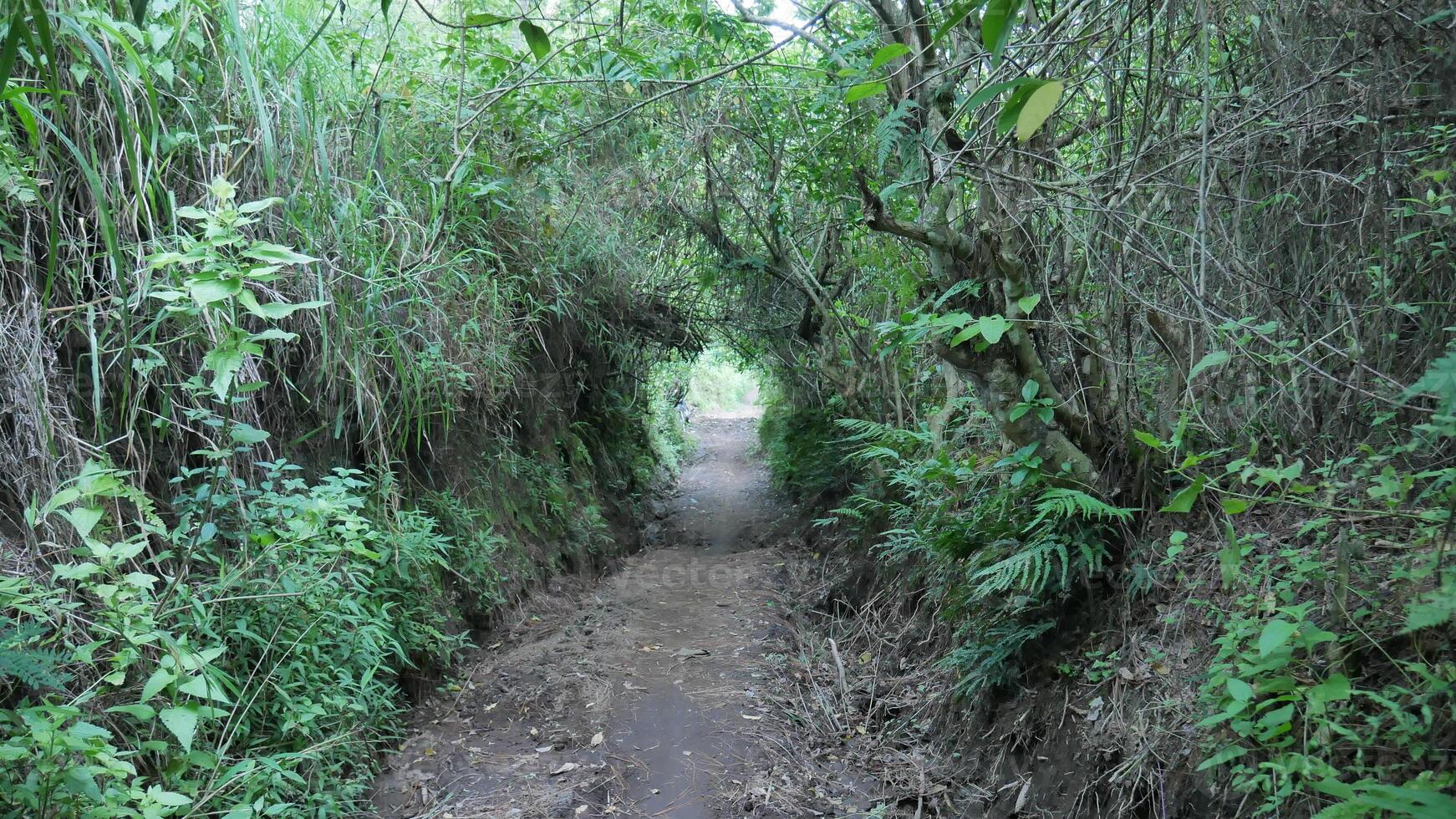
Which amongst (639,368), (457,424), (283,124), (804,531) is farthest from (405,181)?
(639,368)

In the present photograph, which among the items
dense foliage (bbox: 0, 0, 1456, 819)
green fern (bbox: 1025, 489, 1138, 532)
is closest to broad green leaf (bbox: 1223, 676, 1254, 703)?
dense foliage (bbox: 0, 0, 1456, 819)

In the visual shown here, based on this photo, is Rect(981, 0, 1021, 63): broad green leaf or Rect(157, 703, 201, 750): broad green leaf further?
Rect(157, 703, 201, 750): broad green leaf

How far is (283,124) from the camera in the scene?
12.1 feet

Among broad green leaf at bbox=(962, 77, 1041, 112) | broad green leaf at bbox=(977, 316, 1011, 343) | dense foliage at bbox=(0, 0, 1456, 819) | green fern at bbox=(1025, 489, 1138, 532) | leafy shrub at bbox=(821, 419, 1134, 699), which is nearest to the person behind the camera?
broad green leaf at bbox=(962, 77, 1041, 112)

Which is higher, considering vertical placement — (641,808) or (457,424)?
(457,424)

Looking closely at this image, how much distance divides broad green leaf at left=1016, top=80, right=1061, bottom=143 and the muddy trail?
11.4ft

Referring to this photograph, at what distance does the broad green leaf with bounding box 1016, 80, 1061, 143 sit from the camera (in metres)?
1.31

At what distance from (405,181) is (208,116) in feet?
4.18

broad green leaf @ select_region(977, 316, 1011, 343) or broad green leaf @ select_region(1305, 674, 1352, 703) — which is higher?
broad green leaf @ select_region(977, 316, 1011, 343)

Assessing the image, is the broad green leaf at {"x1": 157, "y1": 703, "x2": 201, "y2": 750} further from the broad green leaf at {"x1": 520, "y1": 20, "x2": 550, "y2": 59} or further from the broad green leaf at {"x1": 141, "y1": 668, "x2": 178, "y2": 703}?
the broad green leaf at {"x1": 520, "y1": 20, "x2": 550, "y2": 59}

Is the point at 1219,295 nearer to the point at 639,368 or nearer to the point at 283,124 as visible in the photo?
the point at 283,124

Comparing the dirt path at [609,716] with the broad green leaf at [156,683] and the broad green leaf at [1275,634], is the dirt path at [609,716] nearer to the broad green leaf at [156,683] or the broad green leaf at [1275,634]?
the broad green leaf at [156,683]

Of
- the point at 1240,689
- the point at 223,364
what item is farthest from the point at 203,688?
the point at 1240,689

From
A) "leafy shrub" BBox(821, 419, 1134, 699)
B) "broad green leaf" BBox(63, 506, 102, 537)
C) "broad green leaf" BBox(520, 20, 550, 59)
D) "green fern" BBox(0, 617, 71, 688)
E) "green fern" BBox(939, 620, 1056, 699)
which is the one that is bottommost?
"green fern" BBox(939, 620, 1056, 699)
